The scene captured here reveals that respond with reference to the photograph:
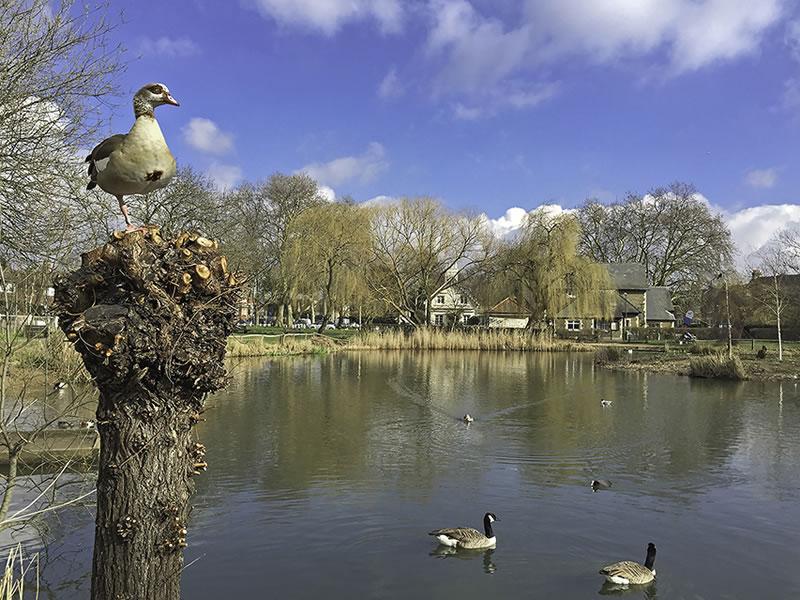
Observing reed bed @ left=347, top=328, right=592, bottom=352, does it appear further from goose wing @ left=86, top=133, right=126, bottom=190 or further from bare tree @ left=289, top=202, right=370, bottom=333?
goose wing @ left=86, top=133, right=126, bottom=190

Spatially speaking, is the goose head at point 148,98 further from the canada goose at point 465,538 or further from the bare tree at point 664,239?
the bare tree at point 664,239

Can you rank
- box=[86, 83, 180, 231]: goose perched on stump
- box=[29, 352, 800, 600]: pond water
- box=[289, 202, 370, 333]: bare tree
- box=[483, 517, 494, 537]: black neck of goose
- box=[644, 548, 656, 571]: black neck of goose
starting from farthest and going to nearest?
1. box=[289, 202, 370, 333]: bare tree
2. box=[483, 517, 494, 537]: black neck of goose
3. box=[644, 548, 656, 571]: black neck of goose
4. box=[29, 352, 800, 600]: pond water
5. box=[86, 83, 180, 231]: goose perched on stump

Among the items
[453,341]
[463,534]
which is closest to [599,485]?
[463,534]

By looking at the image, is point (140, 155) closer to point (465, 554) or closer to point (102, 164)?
point (102, 164)

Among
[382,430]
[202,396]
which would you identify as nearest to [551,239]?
[382,430]

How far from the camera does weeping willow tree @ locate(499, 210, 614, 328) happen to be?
134 ft

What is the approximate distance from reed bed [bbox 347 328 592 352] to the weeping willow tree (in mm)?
3268

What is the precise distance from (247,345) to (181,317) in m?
27.6

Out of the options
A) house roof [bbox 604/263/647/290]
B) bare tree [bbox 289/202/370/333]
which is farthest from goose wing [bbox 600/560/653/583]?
house roof [bbox 604/263/647/290]

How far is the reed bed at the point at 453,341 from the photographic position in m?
36.9

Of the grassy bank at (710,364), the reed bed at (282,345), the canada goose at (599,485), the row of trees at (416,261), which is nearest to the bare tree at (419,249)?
the row of trees at (416,261)

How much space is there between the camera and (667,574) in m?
6.51

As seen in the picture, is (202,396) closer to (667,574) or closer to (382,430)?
(667,574)

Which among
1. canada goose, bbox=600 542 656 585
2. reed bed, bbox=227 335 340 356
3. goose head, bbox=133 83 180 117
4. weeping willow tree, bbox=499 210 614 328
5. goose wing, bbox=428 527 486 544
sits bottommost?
canada goose, bbox=600 542 656 585
